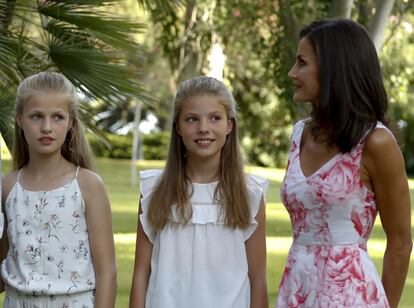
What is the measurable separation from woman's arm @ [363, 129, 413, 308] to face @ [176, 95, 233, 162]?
0.72 meters

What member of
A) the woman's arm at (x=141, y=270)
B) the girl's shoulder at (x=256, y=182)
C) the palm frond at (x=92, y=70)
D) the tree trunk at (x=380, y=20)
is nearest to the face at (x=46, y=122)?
the woman's arm at (x=141, y=270)

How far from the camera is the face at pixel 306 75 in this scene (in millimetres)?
3758

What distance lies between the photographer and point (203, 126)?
13.8ft

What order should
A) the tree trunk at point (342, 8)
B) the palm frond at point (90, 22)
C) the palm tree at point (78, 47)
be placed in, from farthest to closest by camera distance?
the tree trunk at point (342, 8) < the palm frond at point (90, 22) < the palm tree at point (78, 47)

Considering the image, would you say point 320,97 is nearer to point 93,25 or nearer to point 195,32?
point 93,25

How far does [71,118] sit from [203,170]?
56 cm

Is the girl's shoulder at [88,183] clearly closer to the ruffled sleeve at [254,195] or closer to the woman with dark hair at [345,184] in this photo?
the ruffled sleeve at [254,195]

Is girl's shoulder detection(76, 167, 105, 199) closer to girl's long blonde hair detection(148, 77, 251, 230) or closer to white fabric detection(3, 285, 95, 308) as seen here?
girl's long blonde hair detection(148, 77, 251, 230)

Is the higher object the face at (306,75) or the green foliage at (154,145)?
the face at (306,75)

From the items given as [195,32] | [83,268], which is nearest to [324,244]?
[83,268]

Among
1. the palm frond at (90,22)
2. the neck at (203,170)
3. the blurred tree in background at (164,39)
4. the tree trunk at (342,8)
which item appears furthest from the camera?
the tree trunk at (342,8)

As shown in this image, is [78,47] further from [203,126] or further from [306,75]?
[306,75]

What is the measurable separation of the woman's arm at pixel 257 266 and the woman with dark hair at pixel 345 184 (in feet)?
1.15

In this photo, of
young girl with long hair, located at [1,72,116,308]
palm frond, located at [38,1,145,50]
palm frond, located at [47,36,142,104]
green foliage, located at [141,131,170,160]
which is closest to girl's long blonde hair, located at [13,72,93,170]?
young girl with long hair, located at [1,72,116,308]
